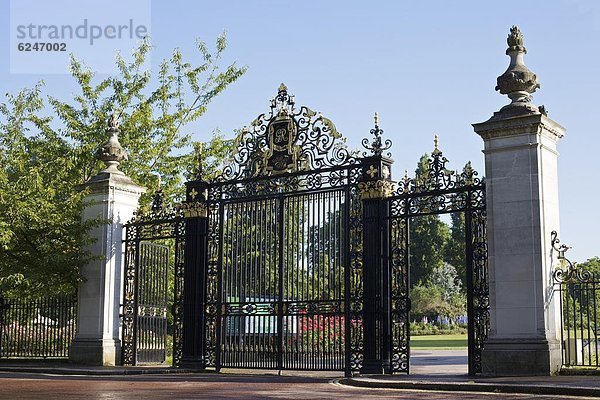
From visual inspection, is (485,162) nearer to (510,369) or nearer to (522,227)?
(522,227)

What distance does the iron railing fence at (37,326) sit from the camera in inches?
760

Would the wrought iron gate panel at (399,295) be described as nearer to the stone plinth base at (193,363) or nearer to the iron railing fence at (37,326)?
the stone plinth base at (193,363)

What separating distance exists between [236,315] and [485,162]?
20.2 ft

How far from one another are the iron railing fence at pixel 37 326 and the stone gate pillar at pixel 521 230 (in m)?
10.4

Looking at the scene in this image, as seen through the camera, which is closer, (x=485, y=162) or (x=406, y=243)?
(x=485, y=162)

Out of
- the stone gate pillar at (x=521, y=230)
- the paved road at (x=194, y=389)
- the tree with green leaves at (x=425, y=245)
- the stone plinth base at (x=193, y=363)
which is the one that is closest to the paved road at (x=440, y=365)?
the stone gate pillar at (x=521, y=230)

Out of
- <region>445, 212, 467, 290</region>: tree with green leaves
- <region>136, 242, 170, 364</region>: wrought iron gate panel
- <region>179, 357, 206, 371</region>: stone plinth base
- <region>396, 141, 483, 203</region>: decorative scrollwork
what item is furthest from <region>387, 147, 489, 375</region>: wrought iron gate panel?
<region>445, 212, 467, 290</region>: tree with green leaves

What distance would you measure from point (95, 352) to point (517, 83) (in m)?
10.5

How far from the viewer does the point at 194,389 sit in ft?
38.4

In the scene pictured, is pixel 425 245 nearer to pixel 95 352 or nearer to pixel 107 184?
pixel 107 184

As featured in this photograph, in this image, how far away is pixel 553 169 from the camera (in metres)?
13.6

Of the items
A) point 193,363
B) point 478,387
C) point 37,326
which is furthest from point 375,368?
point 37,326

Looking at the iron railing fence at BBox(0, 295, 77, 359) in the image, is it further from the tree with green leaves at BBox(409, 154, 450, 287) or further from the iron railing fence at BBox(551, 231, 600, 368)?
the tree with green leaves at BBox(409, 154, 450, 287)

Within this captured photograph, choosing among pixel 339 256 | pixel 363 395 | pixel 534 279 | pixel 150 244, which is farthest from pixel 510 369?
A: pixel 150 244
